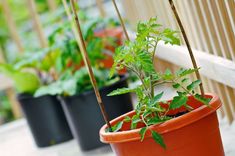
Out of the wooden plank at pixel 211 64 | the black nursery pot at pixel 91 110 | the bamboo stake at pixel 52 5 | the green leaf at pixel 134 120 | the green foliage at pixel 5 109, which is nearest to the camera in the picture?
the green leaf at pixel 134 120

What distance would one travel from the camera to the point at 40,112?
305 cm

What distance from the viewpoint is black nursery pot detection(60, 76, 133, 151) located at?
2.57 metres

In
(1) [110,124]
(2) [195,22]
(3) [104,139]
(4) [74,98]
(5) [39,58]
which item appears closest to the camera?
(3) [104,139]

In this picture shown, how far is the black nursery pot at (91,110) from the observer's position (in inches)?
101

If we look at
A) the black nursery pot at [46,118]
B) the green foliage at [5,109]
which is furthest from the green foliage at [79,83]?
the green foliage at [5,109]

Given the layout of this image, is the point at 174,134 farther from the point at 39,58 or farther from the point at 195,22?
the point at 39,58

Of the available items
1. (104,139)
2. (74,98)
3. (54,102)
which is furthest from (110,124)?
(54,102)

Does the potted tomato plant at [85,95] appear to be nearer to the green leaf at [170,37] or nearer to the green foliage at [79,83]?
the green foliage at [79,83]

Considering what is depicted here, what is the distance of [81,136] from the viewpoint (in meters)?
2.64

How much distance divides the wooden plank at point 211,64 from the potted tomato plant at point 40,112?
0.74 meters

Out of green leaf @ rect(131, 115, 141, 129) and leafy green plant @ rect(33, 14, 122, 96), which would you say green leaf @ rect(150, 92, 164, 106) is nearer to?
green leaf @ rect(131, 115, 141, 129)

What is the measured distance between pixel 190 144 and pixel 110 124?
291 mm

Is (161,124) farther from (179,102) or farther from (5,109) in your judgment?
(5,109)

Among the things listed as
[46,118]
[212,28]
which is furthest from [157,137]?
[46,118]
